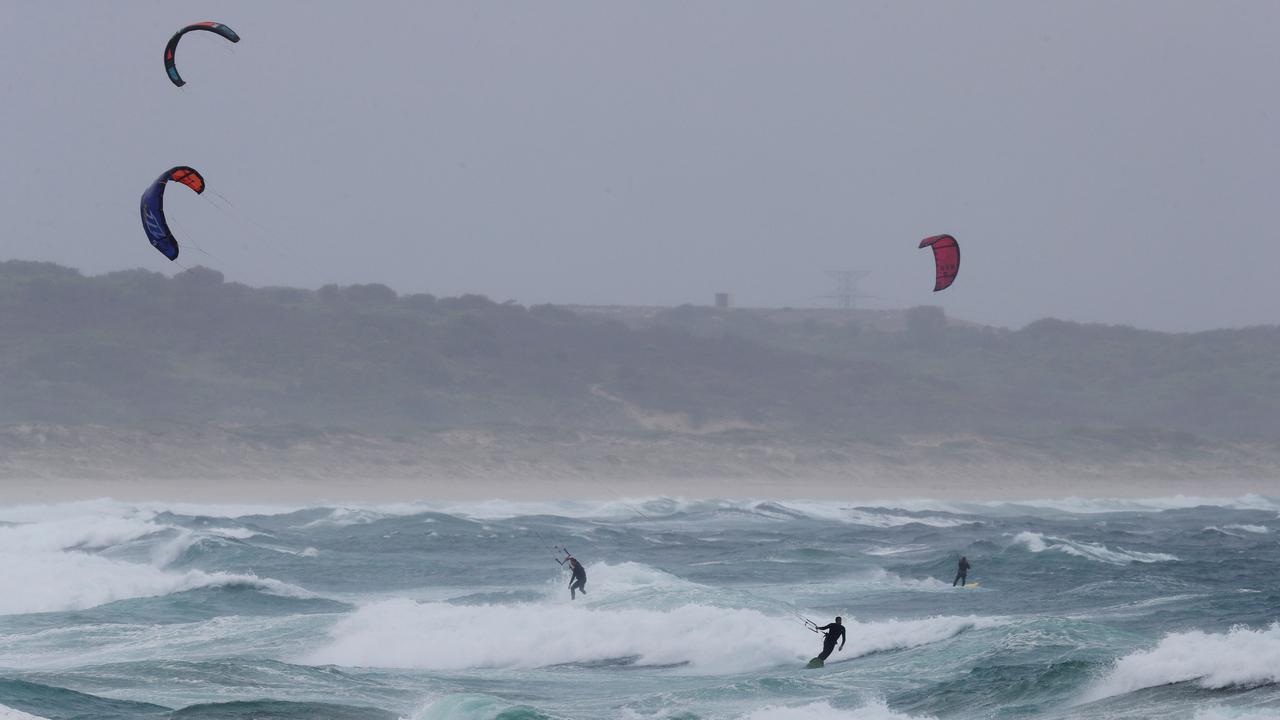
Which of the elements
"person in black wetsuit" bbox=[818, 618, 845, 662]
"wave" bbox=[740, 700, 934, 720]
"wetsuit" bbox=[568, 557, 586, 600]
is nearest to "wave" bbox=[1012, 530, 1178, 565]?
"wetsuit" bbox=[568, 557, 586, 600]

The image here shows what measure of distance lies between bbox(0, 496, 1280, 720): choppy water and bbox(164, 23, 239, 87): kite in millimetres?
7772

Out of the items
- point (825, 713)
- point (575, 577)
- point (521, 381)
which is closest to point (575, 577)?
point (575, 577)

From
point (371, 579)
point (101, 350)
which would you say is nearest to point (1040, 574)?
point (371, 579)

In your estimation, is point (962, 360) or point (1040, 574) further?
point (962, 360)

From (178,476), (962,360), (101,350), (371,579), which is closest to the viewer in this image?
(371,579)

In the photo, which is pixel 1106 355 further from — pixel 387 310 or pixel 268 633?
pixel 268 633

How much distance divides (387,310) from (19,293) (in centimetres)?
1986

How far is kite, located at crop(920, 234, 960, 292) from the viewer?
2662 centimetres

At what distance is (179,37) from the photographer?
23438mm

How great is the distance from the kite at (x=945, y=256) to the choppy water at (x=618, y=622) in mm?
5086

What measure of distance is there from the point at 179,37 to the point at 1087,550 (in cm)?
1910

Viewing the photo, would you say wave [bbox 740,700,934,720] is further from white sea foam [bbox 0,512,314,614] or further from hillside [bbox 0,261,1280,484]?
hillside [bbox 0,261,1280,484]

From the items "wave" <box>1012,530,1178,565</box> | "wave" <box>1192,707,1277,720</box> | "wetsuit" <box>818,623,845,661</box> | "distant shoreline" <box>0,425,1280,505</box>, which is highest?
"distant shoreline" <box>0,425,1280,505</box>

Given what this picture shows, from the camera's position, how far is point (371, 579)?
2720 cm
